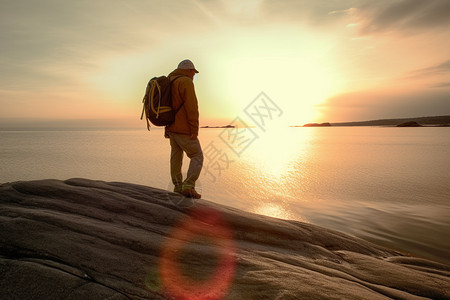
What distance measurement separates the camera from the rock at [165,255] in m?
3.70

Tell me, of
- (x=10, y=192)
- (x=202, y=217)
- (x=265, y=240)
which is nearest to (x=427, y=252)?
(x=265, y=240)

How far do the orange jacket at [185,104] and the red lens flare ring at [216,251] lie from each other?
7.78 feet

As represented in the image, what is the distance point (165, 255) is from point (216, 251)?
101 centimetres

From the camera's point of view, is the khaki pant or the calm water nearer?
the khaki pant

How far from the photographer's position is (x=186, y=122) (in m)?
7.70

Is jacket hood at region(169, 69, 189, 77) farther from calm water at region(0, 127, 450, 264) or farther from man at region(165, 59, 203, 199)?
calm water at region(0, 127, 450, 264)

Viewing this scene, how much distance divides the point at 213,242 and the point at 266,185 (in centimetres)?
1671

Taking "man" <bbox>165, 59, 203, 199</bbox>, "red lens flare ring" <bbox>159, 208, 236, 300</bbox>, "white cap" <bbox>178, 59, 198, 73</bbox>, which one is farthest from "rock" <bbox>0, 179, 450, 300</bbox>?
"white cap" <bbox>178, 59, 198, 73</bbox>

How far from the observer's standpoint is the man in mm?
7363

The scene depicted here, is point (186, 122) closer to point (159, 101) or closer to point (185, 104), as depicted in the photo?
point (185, 104)

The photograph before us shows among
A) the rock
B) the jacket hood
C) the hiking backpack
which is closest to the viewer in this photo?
the rock

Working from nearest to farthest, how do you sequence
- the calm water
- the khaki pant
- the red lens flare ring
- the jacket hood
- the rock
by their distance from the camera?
the rock < the red lens flare ring < the jacket hood < the khaki pant < the calm water

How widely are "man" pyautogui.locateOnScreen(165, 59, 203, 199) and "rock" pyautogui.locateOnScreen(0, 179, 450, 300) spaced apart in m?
0.85

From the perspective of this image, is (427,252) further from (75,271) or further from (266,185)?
(266,185)
